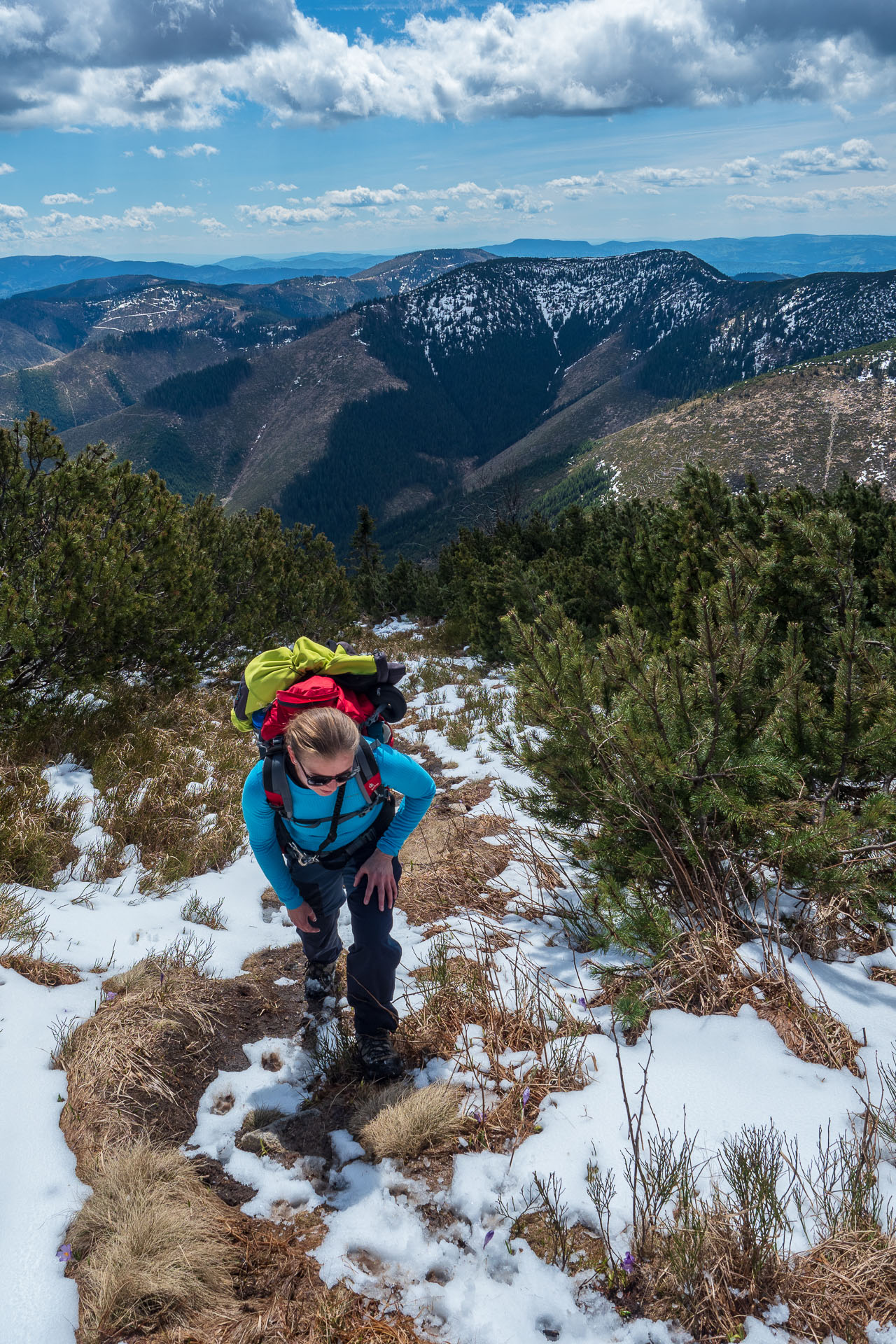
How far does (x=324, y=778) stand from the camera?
2590mm

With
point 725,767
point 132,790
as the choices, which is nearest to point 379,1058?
point 725,767

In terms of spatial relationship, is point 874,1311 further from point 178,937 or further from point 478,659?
point 478,659

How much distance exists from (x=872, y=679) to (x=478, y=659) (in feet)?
35.2

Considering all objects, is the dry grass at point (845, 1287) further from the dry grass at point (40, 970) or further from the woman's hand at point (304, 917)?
the dry grass at point (40, 970)

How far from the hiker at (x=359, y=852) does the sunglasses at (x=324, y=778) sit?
65 mm

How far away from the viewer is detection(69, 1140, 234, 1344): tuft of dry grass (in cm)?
184

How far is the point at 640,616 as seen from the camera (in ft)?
24.2

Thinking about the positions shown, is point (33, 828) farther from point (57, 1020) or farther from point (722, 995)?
point (722, 995)

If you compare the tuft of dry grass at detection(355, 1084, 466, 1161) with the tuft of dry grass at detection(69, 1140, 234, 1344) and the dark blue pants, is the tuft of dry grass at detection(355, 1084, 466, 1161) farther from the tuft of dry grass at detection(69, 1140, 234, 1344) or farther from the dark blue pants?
the tuft of dry grass at detection(69, 1140, 234, 1344)

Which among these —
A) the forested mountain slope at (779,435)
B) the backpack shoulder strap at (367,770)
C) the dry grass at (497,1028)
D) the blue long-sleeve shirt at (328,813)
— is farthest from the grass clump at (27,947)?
the forested mountain slope at (779,435)

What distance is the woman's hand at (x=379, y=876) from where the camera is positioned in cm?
302

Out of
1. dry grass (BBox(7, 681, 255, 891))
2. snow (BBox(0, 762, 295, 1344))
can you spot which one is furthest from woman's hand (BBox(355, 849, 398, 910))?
dry grass (BBox(7, 681, 255, 891))

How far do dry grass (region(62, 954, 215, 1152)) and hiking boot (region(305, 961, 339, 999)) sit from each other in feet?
1.63

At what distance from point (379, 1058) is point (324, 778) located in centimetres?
143
